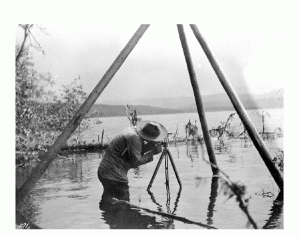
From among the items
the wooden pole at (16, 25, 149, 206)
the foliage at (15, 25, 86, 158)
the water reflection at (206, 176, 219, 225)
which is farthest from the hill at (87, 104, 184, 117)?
the water reflection at (206, 176, 219, 225)

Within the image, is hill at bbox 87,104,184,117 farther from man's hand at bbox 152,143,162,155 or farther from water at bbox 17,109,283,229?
man's hand at bbox 152,143,162,155

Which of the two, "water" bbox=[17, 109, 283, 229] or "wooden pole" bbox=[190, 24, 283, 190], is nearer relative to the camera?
"water" bbox=[17, 109, 283, 229]

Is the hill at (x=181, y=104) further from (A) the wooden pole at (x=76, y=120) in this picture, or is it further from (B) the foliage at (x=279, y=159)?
(B) the foliage at (x=279, y=159)

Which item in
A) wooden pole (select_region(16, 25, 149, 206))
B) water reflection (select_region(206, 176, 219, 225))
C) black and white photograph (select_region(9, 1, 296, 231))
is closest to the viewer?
water reflection (select_region(206, 176, 219, 225))

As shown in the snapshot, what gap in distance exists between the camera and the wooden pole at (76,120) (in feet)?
14.2

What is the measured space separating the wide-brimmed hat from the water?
56 mm

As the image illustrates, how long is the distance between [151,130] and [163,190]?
2.09 ft

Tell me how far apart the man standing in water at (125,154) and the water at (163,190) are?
0.07 metres

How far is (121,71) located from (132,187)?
1.23 meters

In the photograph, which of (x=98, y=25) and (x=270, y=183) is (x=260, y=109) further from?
(x=98, y=25)

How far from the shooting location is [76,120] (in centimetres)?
433

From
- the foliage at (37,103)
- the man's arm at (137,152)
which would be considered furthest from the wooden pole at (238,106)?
the foliage at (37,103)

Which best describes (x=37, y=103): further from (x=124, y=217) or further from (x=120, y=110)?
(x=124, y=217)

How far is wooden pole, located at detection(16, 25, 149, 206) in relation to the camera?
14.2ft
